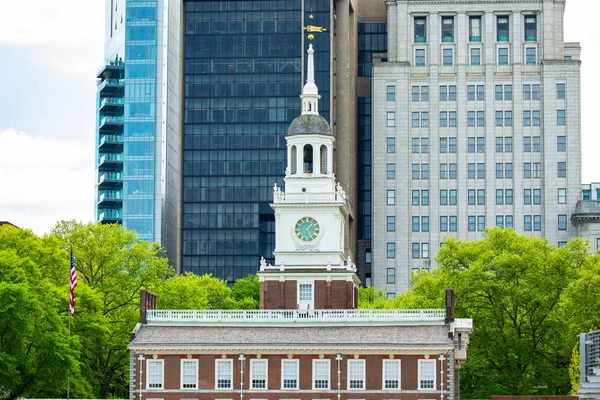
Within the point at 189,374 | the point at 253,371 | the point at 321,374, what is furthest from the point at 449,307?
the point at 189,374

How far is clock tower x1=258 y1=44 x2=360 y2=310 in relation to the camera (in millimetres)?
112562

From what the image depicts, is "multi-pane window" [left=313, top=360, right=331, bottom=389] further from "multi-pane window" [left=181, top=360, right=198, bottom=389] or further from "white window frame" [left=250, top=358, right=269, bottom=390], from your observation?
"multi-pane window" [left=181, top=360, right=198, bottom=389]

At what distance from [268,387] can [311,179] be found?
17.4m

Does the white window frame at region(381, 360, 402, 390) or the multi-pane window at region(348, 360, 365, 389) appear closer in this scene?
the white window frame at region(381, 360, 402, 390)

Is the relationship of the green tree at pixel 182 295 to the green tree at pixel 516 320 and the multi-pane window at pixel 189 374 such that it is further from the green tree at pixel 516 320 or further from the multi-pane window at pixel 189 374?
the multi-pane window at pixel 189 374

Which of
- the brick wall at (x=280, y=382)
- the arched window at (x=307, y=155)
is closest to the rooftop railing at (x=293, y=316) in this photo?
the brick wall at (x=280, y=382)

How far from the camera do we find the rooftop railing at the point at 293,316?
352ft

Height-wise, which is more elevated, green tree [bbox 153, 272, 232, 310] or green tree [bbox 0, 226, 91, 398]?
green tree [bbox 153, 272, 232, 310]

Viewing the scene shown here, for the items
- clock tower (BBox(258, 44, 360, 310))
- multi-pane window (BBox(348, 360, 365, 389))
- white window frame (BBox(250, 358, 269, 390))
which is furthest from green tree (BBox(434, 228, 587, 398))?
→ white window frame (BBox(250, 358, 269, 390))

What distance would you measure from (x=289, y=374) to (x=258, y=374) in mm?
2167

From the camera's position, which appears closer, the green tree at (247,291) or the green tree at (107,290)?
the green tree at (107,290)

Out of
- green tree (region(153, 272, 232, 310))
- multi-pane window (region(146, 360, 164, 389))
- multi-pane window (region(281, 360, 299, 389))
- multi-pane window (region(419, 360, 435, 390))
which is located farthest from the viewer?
green tree (region(153, 272, 232, 310))

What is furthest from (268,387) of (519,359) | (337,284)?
(519,359)

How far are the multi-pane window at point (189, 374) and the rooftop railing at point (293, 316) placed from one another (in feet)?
10.7
